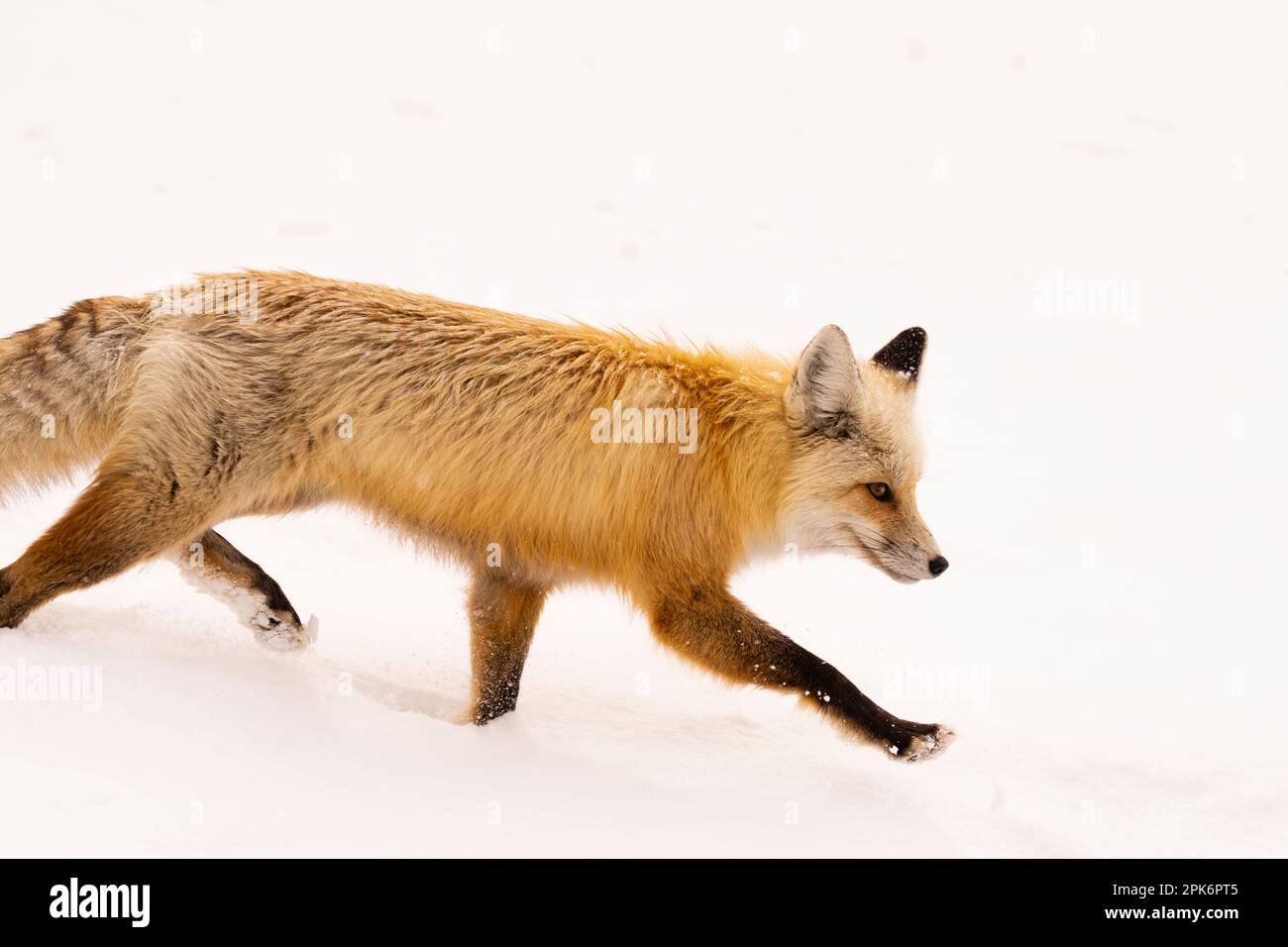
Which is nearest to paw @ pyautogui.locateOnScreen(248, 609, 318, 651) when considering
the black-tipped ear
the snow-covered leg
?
the snow-covered leg

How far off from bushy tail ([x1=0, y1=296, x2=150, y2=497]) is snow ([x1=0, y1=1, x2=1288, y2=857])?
0.83ft

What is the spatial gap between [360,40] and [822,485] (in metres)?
8.38

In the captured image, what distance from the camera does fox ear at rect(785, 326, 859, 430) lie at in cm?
432

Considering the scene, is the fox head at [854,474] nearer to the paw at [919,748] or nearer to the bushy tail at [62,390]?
the paw at [919,748]

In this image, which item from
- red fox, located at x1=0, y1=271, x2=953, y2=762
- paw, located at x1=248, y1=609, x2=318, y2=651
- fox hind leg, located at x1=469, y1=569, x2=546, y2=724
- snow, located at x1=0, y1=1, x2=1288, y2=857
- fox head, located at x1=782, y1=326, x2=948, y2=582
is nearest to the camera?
snow, located at x1=0, y1=1, x2=1288, y2=857

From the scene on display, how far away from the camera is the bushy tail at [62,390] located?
433cm

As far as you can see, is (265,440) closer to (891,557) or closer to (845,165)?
Result: (891,557)

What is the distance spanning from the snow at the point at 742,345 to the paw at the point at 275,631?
134mm

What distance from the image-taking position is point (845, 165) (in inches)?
432

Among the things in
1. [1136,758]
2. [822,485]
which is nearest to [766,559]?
[822,485]

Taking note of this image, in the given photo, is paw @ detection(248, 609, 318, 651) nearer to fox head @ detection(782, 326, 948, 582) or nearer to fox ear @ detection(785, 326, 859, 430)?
fox head @ detection(782, 326, 948, 582)

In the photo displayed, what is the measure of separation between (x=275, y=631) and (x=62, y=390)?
119cm

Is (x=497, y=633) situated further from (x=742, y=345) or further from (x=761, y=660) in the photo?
(x=742, y=345)

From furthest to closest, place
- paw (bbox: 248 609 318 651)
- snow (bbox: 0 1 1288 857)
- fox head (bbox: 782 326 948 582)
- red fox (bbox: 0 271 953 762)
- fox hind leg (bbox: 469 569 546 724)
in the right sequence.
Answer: paw (bbox: 248 609 318 651)
fox hind leg (bbox: 469 569 546 724)
fox head (bbox: 782 326 948 582)
red fox (bbox: 0 271 953 762)
snow (bbox: 0 1 1288 857)
